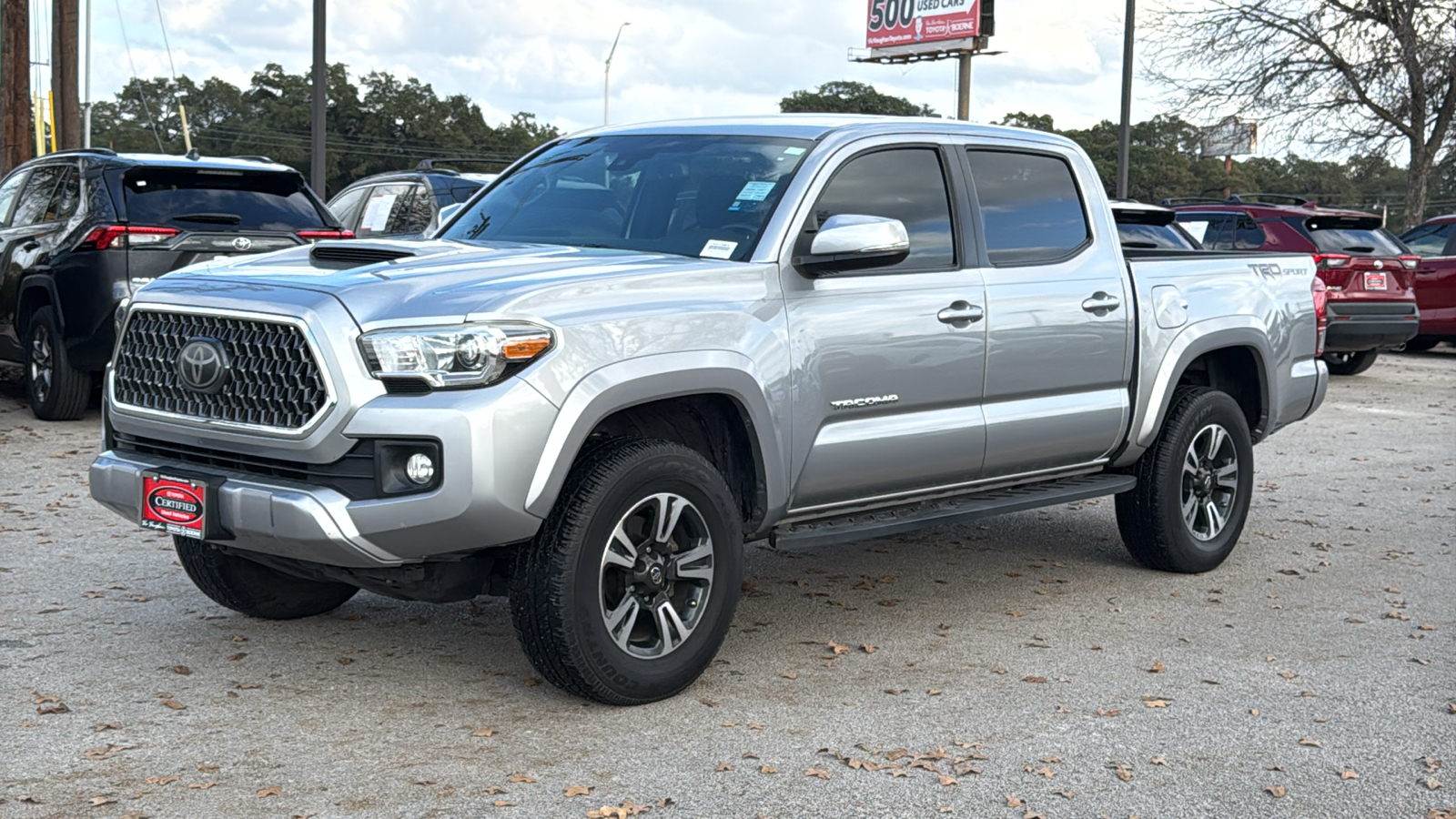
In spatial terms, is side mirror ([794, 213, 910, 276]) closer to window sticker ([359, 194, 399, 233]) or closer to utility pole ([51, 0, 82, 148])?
window sticker ([359, 194, 399, 233])

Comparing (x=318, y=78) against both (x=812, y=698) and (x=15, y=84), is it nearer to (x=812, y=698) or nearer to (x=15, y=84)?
(x=15, y=84)

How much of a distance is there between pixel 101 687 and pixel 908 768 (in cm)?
259

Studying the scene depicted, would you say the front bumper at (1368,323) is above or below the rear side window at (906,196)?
below

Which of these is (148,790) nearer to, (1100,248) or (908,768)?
(908,768)

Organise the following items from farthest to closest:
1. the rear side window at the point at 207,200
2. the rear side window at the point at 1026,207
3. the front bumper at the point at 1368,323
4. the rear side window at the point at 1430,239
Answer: the rear side window at the point at 1430,239 < the front bumper at the point at 1368,323 < the rear side window at the point at 207,200 < the rear side window at the point at 1026,207

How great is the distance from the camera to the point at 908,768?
455 cm

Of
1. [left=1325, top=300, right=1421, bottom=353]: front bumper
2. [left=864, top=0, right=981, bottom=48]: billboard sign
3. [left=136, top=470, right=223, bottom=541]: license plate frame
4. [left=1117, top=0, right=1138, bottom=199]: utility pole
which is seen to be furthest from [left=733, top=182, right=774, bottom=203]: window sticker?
[left=864, top=0, right=981, bottom=48]: billboard sign

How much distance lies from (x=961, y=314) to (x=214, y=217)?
657cm

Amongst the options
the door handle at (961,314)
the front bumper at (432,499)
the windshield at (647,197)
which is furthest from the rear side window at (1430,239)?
the front bumper at (432,499)

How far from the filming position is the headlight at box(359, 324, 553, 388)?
4562mm

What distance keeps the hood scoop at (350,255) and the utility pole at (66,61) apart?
1635cm

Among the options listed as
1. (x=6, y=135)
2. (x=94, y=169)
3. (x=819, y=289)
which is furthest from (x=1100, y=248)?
(x=6, y=135)

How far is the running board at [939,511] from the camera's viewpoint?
5.56 m

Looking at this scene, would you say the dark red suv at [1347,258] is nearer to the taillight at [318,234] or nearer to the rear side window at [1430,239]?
the rear side window at [1430,239]
